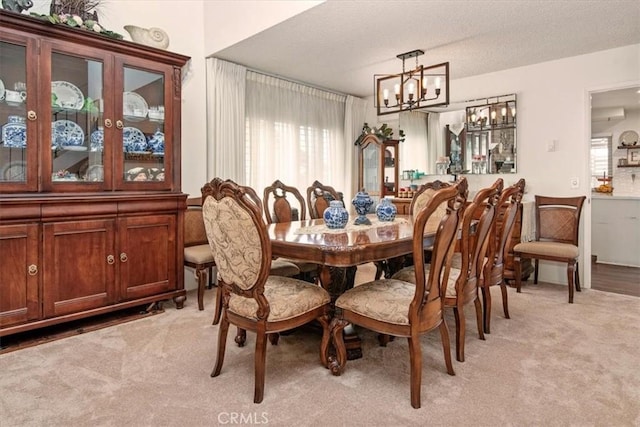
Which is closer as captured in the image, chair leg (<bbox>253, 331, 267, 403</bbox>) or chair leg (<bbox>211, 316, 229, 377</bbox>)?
chair leg (<bbox>253, 331, 267, 403</bbox>)

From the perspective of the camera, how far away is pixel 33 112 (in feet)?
8.50

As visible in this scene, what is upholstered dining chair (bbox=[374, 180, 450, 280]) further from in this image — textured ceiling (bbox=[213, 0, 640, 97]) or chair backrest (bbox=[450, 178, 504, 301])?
textured ceiling (bbox=[213, 0, 640, 97])

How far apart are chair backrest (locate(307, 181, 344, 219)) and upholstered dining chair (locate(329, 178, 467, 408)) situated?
1.95 meters

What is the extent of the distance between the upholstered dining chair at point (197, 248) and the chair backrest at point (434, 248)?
206 centimetres

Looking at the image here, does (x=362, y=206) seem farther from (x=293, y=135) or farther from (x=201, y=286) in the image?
(x=293, y=135)

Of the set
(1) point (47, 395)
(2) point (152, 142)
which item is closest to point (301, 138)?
(2) point (152, 142)

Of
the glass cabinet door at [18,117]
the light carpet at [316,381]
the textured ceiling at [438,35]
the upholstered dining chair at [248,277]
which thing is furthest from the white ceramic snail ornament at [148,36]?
the light carpet at [316,381]

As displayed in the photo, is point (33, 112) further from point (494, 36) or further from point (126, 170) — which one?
point (494, 36)

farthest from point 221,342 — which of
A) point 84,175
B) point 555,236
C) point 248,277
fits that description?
point 555,236

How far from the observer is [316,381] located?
207cm

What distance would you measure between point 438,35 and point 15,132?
332 centimetres

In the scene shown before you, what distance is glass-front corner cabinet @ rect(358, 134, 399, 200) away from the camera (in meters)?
5.59

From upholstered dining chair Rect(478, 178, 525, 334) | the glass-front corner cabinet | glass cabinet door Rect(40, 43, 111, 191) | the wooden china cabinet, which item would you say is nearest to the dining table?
upholstered dining chair Rect(478, 178, 525, 334)

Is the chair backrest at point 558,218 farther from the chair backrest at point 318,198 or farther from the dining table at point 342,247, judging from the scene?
the dining table at point 342,247
